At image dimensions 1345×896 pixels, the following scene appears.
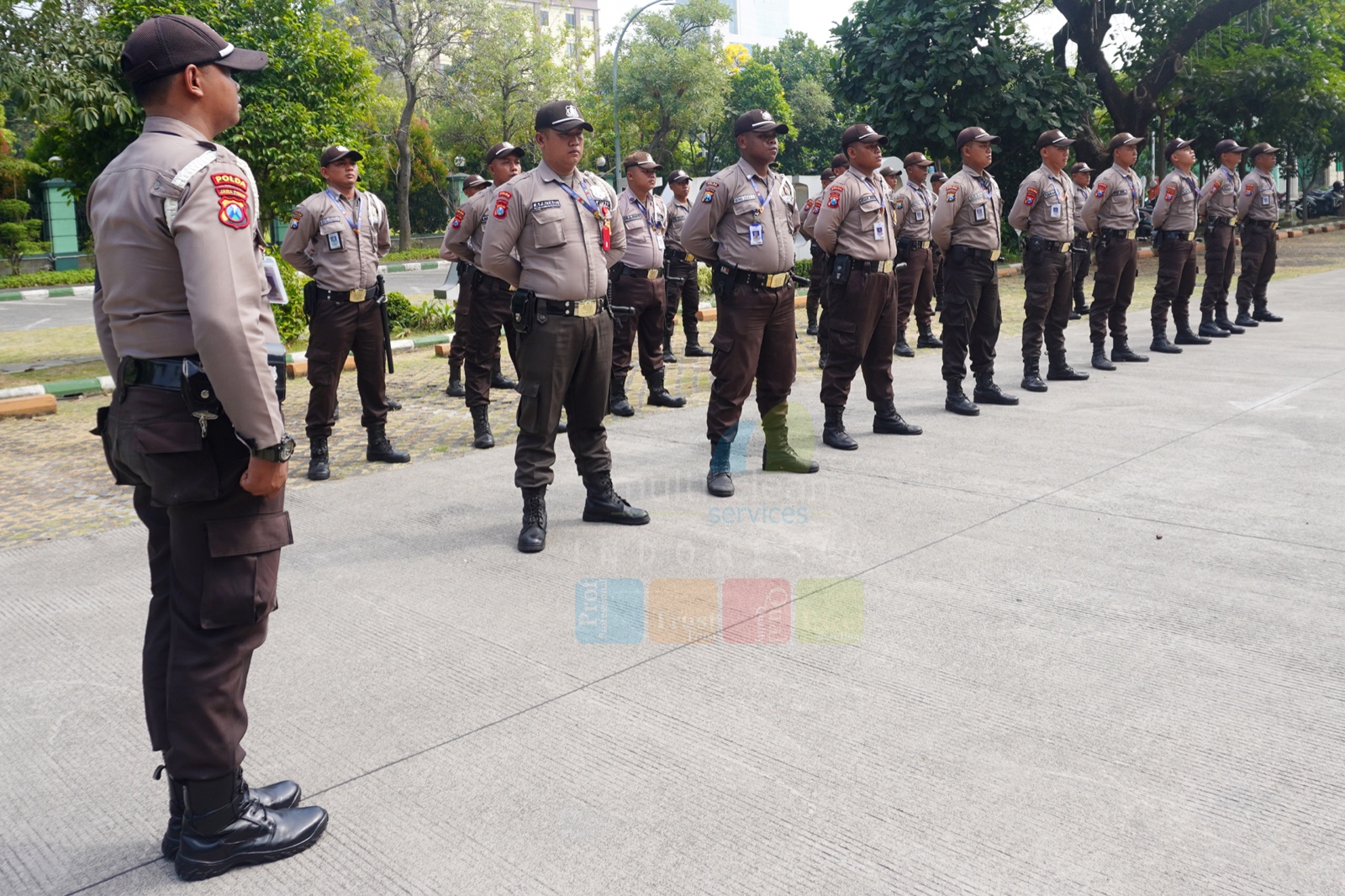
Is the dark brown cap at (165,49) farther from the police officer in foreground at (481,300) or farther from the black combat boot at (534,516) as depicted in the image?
the police officer in foreground at (481,300)

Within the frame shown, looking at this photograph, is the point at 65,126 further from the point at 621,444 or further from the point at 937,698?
the point at 937,698

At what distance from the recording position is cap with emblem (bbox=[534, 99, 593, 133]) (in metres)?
5.29

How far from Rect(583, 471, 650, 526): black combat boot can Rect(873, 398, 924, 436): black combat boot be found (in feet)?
8.45

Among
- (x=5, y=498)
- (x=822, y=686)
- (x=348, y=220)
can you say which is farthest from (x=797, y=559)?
(x=5, y=498)

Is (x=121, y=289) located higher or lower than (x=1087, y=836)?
higher

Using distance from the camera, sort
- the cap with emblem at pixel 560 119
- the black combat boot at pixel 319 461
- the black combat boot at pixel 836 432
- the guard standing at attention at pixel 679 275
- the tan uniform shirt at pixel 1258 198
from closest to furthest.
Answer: the cap with emblem at pixel 560 119 → the black combat boot at pixel 319 461 → the black combat boot at pixel 836 432 → the guard standing at attention at pixel 679 275 → the tan uniform shirt at pixel 1258 198

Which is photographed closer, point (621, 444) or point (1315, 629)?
point (1315, 629)

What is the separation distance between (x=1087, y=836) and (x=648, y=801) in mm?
1113

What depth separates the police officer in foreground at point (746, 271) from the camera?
6.35 metres

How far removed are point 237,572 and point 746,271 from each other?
165 inches

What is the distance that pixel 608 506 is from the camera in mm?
5703

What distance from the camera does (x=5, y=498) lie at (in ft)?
21.8

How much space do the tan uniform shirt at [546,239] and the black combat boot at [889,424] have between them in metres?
2.91

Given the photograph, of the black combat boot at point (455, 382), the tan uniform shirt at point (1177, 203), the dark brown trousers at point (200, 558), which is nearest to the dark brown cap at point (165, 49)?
the dark brown trousers at point (200, 558)
